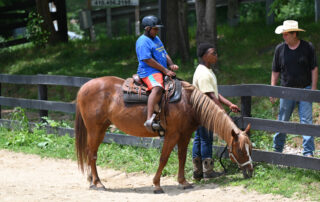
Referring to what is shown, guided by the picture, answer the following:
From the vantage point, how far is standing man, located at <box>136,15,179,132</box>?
236 inches

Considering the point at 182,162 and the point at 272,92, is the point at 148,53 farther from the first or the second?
the point at 272,92

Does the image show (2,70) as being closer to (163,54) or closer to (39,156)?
(39,156)

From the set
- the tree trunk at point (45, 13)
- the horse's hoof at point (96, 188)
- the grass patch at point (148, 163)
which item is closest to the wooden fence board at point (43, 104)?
the grass patch at point (148, 163)

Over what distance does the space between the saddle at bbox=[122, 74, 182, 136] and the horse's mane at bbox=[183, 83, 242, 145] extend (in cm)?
25

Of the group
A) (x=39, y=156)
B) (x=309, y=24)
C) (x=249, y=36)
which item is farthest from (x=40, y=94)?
(x=309, y=24)

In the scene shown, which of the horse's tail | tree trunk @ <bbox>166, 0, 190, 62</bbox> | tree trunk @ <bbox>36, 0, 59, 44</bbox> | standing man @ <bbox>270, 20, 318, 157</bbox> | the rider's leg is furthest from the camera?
tree trunk @ <bbox>36, 0, 59, 44</bbox>

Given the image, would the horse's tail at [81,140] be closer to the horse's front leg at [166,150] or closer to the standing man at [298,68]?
the horse's front leg at [166,150]

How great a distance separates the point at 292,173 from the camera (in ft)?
19.8

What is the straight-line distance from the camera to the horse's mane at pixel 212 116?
19.2ft

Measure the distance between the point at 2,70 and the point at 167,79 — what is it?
922 centimetres

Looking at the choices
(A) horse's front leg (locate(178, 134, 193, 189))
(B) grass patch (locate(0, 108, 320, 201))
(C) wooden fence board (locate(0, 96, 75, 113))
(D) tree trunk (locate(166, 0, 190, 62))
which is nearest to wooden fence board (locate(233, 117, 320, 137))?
(B) grass patch (locate(0, 108, 320, 201))

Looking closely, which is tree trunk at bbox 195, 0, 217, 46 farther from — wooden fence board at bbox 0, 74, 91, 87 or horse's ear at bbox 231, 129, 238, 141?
horse's ear at bbox 231, 129, 238, 141

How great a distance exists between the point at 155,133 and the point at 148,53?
110 centimetres

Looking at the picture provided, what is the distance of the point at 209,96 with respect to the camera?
6168 millimetres
